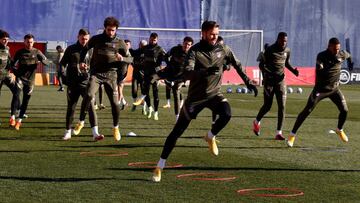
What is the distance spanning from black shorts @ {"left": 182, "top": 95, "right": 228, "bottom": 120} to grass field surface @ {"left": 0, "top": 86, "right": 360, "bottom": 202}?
0.92 meters

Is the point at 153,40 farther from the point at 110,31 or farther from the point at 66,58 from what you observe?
the point at 110,31

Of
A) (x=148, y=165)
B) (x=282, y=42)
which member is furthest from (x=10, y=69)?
(x=148, y=165)

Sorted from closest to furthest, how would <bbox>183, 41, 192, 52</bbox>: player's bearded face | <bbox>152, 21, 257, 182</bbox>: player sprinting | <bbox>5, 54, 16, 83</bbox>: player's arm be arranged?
<bbox>152, 21, 257, 182</bbox>: player sprinting → <bbox>5, 54, 16, 83</bbox>: player's arm → <bbox>183, 41, 192, 52</bbox>: player's bearded face

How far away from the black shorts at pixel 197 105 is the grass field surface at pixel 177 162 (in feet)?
3.00

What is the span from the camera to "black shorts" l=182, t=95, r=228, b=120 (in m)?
11.2

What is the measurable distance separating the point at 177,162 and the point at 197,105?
5.99ft


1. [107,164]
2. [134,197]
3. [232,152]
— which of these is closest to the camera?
[134,197]

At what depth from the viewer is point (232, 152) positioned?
14.5 meters

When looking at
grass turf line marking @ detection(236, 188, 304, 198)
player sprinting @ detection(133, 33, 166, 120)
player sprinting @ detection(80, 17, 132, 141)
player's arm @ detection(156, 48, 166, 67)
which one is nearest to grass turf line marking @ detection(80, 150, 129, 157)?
player sprinting @ detection(80, 17, 132, 141)

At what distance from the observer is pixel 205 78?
1136cm

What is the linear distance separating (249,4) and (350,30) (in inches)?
320

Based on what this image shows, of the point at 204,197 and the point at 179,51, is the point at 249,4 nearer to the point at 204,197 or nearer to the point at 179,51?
the point at 179,51

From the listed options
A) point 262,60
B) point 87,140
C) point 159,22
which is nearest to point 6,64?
point 87,140

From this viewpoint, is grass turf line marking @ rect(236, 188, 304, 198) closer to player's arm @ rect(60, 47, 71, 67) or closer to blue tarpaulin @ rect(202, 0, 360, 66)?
player's arm @ rect(60, 47, 71, 67)
